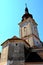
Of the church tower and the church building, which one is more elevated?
the church tower

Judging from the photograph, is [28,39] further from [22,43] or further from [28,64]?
[28,64]

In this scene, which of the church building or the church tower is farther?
the church tower

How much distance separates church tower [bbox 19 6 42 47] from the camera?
25406 mm

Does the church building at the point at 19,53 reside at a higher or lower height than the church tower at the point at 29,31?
lower

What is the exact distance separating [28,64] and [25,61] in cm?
58

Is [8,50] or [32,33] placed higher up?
[32,33]

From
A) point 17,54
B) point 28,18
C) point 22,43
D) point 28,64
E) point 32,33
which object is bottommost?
point 28,64

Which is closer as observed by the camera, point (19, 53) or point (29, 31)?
point (19, 53)

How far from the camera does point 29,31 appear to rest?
2673 centimetres

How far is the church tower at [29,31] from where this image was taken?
25.4 meters

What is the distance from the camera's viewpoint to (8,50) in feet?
63.9

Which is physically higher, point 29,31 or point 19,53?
point 29,31

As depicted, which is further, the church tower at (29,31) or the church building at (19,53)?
the church tower at (29,31)

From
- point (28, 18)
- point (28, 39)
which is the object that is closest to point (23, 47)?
point (28, 39)
